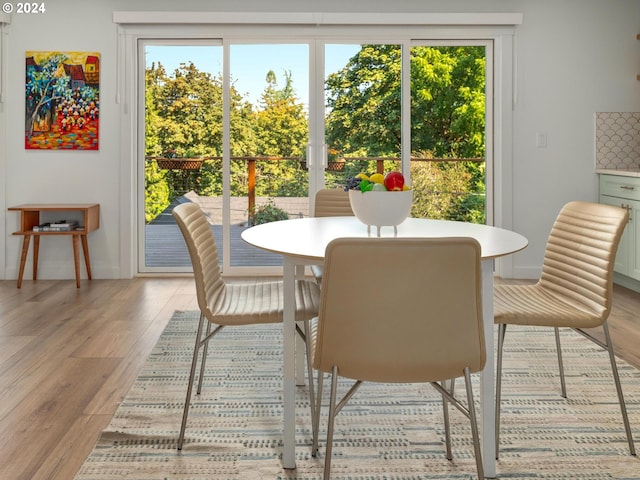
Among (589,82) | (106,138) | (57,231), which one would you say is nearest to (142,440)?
(57,231)

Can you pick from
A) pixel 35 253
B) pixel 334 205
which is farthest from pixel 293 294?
pixel 35 253

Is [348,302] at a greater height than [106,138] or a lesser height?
lesser

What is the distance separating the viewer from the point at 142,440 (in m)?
2.29

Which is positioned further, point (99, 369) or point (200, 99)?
point (200, 99)

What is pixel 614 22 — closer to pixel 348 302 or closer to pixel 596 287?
pixel 596 287

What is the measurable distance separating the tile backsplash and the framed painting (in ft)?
13.9

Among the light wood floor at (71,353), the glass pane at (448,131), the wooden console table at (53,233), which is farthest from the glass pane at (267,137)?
the wooden console table at (53,233)

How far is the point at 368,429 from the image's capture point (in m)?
2.42

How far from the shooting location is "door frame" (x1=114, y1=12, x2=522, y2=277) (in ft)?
17.5

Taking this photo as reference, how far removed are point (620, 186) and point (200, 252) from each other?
12.5 feet

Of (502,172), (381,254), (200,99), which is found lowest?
→ (381,254)

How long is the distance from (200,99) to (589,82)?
3.36 meters

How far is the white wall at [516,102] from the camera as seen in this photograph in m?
5.35

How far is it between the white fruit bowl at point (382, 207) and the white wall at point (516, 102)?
3238 millimetres
